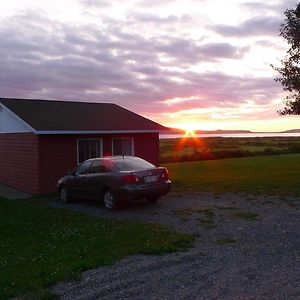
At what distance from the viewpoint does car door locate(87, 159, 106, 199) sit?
1447 cm

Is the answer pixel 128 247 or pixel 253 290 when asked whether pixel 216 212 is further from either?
pixel 253 290

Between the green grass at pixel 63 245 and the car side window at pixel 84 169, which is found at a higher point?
the car side window at pixel 84 169

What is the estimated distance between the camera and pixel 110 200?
46.0 feet

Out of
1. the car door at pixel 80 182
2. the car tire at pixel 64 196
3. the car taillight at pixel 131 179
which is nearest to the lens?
the car taillight at pixel 131 179

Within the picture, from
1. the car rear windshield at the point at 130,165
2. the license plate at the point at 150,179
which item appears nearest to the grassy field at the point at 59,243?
the car rear windshield at the point at 130,165

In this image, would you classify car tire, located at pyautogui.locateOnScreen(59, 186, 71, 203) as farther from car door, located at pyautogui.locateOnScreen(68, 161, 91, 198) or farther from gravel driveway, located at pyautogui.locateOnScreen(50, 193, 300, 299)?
gravel driveway, located at pyautogui.locateOnScreen(50, 193, 300, 299)

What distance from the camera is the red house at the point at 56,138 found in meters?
19.3

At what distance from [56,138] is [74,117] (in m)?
2.29

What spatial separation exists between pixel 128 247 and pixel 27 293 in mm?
2735

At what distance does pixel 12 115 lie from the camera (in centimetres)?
2125

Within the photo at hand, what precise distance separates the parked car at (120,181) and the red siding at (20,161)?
458 centimetres

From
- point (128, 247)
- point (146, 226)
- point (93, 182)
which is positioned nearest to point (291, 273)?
point (128, 247)

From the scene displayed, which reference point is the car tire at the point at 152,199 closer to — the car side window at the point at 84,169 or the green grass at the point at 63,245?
the car side window at the point at 84,169

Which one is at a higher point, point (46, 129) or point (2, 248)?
point (46, 129)
